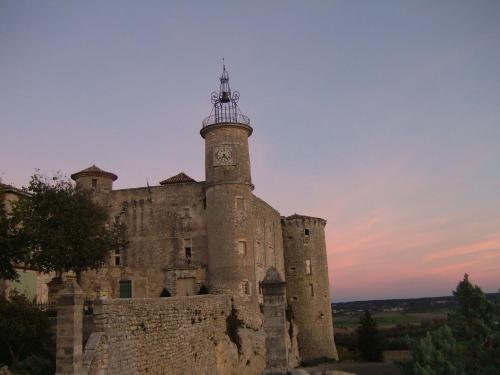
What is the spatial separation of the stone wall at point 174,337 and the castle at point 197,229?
2.54m

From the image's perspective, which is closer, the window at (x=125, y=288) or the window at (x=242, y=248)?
the window at (x=242, y=248)

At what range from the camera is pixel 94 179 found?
36.4 m

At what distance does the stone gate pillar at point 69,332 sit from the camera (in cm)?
1383

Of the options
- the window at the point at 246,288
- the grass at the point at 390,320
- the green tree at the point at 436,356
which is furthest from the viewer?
the grass at the point at 390,320

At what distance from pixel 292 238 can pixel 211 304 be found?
810 inches

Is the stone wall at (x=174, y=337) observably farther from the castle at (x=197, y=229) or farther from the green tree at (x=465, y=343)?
the green tree at (x=465, y=343)

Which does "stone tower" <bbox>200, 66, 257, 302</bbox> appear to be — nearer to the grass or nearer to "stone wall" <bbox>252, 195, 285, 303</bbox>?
"stone wall" <bbox>252, 195, 285, 303</bbox>

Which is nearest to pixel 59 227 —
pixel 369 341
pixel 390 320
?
pixel 369 341

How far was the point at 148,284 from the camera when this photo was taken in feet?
114

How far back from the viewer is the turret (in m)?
36.2

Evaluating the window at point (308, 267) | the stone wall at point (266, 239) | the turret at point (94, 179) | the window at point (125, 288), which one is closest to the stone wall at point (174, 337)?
the stone wall at point (266, 239)

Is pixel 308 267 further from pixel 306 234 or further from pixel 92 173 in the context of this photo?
pixel 92 173

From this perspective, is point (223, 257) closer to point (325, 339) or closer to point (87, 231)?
point (87, 231)

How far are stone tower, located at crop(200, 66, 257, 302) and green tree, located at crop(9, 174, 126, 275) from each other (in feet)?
26.4
